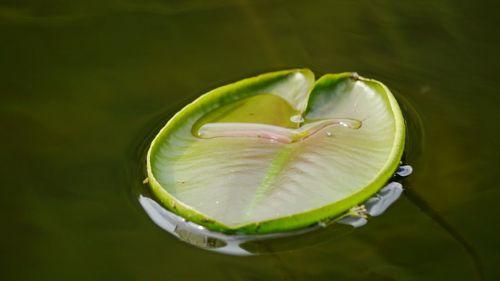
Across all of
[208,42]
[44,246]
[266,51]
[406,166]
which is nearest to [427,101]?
[406,166]

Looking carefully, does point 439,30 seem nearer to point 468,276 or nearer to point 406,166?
point 406,166

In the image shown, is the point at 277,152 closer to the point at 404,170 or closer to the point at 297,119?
the point at 297,119

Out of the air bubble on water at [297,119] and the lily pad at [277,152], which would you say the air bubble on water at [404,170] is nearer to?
the lily pad at [277,152]

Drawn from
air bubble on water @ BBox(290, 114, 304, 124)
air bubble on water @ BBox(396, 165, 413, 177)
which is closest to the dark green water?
air bubble on water @ BBox(396, 165, 413, 177)

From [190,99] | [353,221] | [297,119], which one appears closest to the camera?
[353,221]

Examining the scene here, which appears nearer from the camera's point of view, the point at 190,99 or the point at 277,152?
the point at 277,152

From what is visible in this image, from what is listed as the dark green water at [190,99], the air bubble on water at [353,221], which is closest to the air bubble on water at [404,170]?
the dark green water at [190,99]

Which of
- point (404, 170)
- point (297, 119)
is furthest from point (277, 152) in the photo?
point (404, 170)
